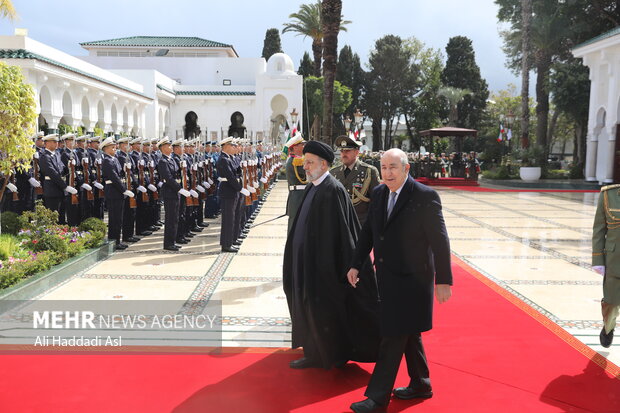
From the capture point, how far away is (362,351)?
13.8 ft

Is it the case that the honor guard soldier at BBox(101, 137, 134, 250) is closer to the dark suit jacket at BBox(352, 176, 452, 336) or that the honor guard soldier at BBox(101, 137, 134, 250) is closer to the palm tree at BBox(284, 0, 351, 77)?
the dark suit jacket at BBox(352, 176, 452, 336)

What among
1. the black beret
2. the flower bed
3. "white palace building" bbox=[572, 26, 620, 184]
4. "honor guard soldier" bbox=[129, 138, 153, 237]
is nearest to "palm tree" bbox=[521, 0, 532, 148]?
"white palace building" bbox=[572, 26, 620, 184]

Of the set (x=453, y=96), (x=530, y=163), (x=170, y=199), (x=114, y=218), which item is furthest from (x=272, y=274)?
(x=453, y=96)

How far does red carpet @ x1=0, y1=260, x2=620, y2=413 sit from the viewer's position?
369 centimetres

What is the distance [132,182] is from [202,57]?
39.0 m

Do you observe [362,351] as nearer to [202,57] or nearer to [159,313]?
[159,313]

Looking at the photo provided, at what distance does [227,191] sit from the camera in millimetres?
9195

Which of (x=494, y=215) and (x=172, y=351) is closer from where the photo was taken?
(x=172, y=351)

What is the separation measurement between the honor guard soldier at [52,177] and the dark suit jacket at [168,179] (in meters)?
1.52

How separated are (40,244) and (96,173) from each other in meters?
3.01

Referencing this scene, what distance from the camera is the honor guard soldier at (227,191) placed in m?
9.06

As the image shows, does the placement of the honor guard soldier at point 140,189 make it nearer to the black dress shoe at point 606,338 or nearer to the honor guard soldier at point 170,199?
the honor guard soldier at point 170,199

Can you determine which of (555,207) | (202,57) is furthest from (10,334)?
(202,57)

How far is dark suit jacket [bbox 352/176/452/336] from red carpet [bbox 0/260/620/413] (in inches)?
25.4
